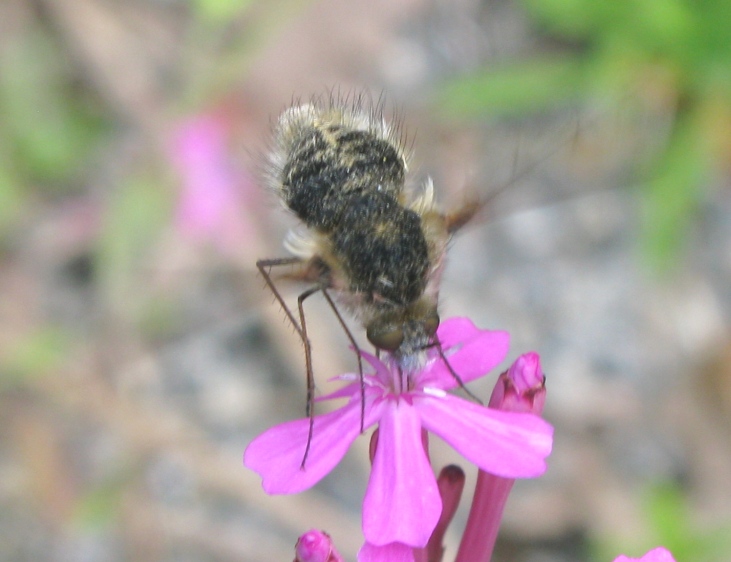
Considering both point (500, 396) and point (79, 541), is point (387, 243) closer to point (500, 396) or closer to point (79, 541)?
point (500, 396)

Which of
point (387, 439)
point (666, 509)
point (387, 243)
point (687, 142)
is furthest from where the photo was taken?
point (687, 142)

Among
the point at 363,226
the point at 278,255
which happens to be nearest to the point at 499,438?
the point at 363,226

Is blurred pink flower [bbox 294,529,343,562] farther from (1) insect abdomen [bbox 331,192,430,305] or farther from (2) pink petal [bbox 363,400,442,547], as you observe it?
(1) insect abdomen [bbox 331,192,430,305]

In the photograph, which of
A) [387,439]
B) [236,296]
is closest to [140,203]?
[236,296]

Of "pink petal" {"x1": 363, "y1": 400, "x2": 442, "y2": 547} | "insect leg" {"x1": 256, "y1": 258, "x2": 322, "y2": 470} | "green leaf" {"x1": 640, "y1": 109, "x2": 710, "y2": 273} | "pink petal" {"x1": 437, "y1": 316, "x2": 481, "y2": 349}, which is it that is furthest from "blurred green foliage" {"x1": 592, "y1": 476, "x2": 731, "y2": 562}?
"insect leg" {"x1": 256, "y1": 258, "x2": 322, "y2": 470}

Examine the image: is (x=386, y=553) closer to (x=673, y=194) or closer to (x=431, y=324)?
(x=431, y=324)

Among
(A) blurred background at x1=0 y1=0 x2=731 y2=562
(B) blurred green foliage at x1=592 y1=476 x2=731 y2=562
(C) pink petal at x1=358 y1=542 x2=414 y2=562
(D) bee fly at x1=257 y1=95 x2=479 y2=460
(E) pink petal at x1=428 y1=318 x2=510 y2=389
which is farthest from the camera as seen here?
(A) blurred background at x1=0 y1=0 x2=731 y2=562
